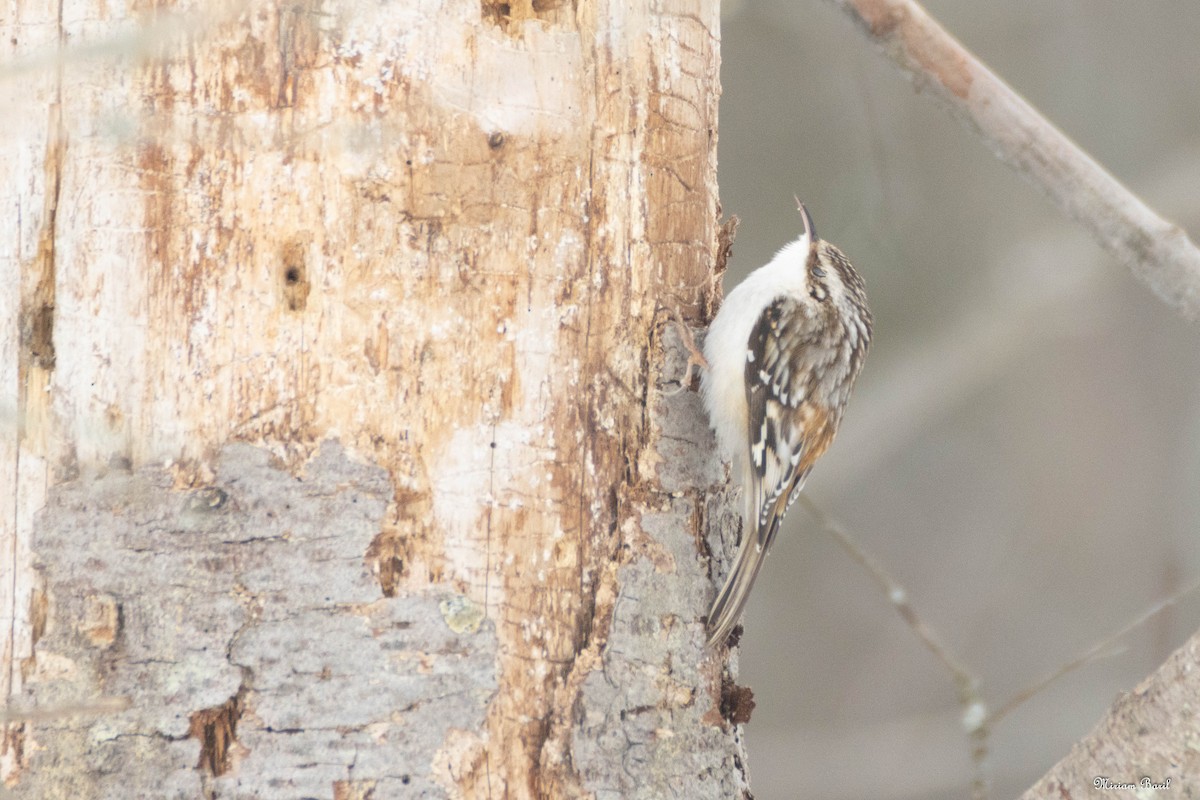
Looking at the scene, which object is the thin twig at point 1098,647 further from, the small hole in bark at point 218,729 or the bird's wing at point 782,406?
→ the small hole in bark at point 218,729

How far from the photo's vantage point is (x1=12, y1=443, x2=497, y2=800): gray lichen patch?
2.22m

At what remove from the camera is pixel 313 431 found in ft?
7.62

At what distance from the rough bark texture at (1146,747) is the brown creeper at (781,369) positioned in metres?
0.83

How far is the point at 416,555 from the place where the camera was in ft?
7.68

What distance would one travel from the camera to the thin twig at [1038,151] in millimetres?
2238

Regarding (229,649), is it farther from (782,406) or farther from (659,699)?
(782,406)

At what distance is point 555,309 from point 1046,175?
89cm

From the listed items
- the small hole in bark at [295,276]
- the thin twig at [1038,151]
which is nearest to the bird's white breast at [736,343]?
the thin twig at [1038,151]

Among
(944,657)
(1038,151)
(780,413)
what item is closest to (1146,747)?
(1038,151)

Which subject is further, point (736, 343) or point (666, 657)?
point (736, 343)

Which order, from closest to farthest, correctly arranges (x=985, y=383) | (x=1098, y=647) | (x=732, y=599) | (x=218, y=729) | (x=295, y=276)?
1. (x=218, y=729)
2. (x=295, y=276)
3. (x=732, y=599)
4. (x=1098, y=647)
5. (x=985, y=383)

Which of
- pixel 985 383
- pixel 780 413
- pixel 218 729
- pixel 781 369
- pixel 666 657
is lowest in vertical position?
pixel 218 729

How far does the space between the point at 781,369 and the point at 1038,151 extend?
53.9 inches

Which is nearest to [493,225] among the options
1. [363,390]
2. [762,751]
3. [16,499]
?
[363,390]
